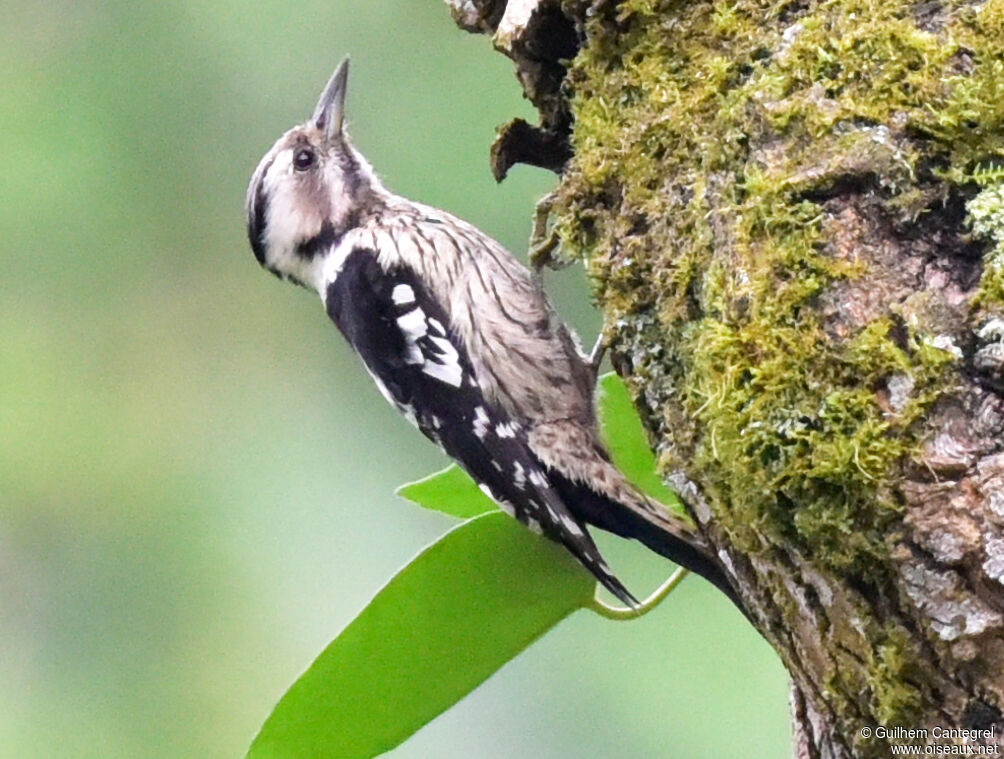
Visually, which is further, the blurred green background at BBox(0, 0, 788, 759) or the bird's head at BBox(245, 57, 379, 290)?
the blurred green background at BBox(0, 0, 788, 759)

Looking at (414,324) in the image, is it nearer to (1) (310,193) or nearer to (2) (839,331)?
(1) (310,193)

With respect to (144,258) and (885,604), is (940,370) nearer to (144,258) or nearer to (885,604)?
(885,604)

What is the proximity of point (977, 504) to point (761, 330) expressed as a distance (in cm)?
31

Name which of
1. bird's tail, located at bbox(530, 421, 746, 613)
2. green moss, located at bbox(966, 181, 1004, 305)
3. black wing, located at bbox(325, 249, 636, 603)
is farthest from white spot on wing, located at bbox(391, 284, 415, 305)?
green moss, located at bbox(966, 181, 1004, 305)

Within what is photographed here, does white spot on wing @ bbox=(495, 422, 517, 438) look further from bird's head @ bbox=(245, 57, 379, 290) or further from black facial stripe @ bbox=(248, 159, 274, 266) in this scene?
black facial stripe @ bbox=(248, 159, 274, 266)

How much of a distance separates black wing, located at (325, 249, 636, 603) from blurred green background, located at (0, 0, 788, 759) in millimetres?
1146

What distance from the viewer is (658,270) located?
1.53 meters

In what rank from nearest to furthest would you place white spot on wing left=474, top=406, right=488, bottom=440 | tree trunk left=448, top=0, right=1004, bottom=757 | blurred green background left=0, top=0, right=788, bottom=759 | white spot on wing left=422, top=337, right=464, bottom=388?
tree trunk left=448, top=0, right=1004, bottom=757 < white spot on wing left=474, top=406, right=488, bottom=440 < white spot on wing left=422, top=337, right=464, bottom=388 < blurred green background left=0, top=0, right=788, bottom=759

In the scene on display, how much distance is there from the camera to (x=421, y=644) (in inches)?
71.3

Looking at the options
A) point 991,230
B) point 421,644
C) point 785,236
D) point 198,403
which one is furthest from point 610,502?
point 198,403

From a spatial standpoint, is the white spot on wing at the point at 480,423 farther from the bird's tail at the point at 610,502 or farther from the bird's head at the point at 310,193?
the bird's head at the point at 310,193

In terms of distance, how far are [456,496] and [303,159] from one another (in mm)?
1043

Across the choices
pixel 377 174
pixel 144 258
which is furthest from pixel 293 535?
pixel 377 174

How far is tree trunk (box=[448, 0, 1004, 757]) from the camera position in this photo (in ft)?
3.89
